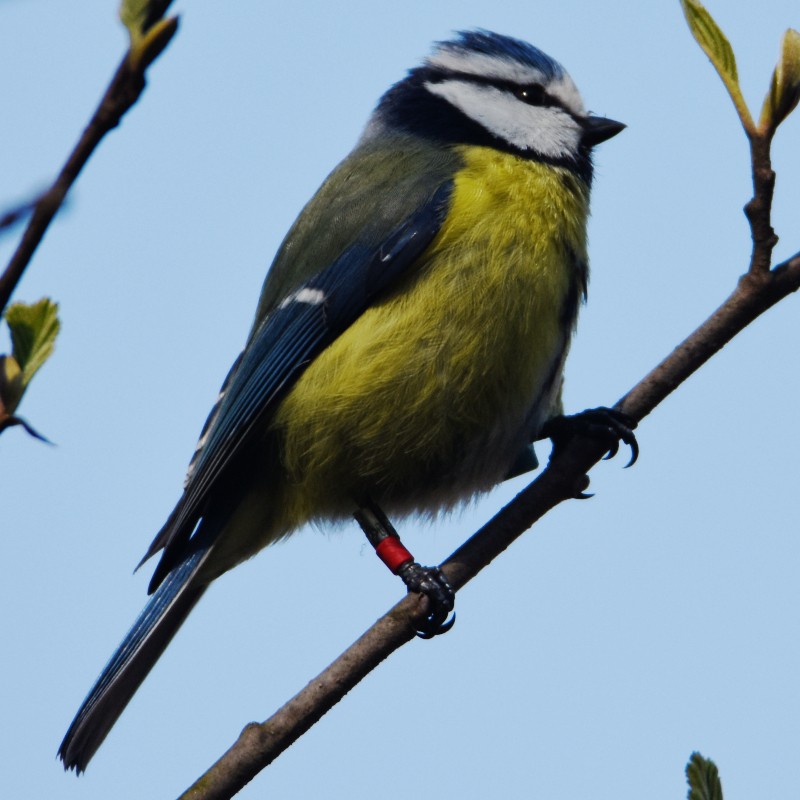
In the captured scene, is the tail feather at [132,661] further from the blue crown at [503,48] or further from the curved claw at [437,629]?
the blue crown at [503,48]

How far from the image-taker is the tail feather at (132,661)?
9.82ft

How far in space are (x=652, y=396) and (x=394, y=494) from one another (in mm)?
1274

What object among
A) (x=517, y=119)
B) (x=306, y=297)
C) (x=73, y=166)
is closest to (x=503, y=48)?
(x=517, y=119)

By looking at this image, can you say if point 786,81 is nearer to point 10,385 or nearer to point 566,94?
point 10,385

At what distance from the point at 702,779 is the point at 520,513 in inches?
44.5

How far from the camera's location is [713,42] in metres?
1.70

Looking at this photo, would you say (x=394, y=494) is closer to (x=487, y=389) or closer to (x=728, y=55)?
(x=487, y=389)

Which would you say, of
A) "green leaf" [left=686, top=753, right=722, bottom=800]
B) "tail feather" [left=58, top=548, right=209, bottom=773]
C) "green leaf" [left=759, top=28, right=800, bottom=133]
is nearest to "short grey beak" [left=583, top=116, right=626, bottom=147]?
"tail feather" [left=58, top=548, right=209, bottom=773]

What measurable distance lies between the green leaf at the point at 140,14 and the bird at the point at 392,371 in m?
2.12

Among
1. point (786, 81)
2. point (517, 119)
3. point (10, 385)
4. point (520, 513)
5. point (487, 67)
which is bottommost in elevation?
point (520, 513)

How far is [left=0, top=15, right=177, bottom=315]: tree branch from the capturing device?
36.2 inches

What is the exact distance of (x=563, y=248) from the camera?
3.42 meters

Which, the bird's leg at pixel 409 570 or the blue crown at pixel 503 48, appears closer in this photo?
the bird's leg at pixel 409 570

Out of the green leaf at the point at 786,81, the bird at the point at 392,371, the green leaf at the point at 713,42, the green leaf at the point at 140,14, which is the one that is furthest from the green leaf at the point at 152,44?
the bird at the point at 392,371
